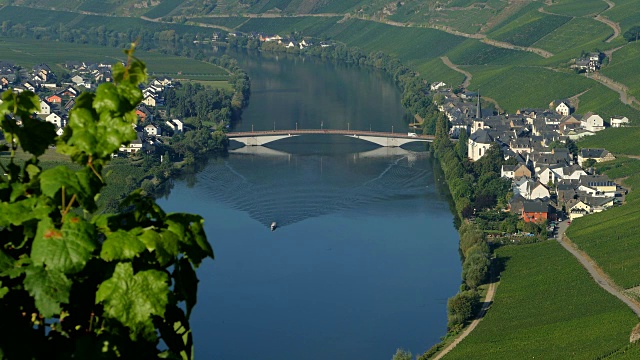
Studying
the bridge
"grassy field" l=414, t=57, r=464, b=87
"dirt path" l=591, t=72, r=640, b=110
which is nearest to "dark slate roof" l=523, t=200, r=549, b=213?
the bridge

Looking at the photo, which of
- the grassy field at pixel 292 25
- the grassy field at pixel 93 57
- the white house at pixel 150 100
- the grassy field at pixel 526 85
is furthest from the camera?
the grassy field at pixel 292 25

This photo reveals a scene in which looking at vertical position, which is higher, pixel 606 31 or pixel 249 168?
pixel 606 31

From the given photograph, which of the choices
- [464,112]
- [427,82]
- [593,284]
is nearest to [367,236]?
[593,284]

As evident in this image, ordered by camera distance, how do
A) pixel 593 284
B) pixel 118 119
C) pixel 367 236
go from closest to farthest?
pixel 118 119
pixel 593 284
pixel 367 236

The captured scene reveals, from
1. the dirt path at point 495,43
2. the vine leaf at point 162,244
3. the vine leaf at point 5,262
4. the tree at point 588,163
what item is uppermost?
the dirt path at point 495,43

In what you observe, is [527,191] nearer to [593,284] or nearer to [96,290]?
[593,284]

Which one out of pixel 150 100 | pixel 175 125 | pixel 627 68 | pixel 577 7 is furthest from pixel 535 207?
pixel 577 7

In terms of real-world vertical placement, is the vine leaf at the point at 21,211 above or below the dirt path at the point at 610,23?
A: below

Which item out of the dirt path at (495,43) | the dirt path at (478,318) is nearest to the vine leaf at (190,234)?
the dirt path at (478,318)

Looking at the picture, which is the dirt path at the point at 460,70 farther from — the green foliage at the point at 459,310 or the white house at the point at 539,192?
the green foliage at the point at 459,310
